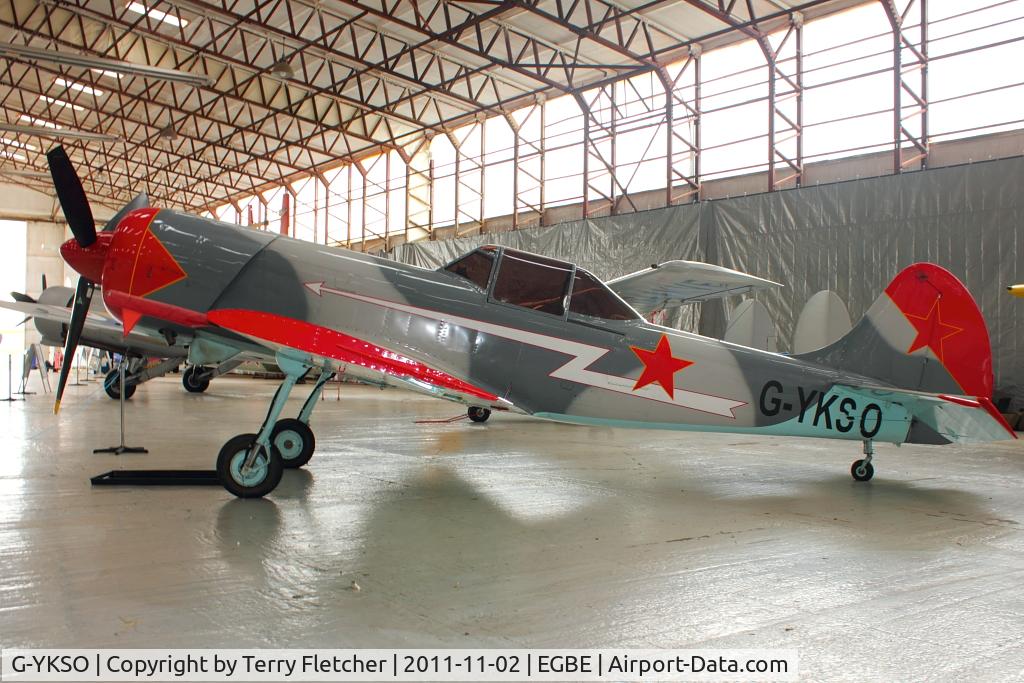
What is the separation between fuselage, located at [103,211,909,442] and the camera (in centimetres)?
546

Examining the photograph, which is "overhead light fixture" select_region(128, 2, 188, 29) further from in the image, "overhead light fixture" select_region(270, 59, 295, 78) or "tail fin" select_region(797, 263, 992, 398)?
"tail fin" select_region(797, 263, 992, 398)

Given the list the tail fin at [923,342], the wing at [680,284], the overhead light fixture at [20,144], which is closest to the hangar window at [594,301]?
the tail fin at [923,342]

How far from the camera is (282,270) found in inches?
223

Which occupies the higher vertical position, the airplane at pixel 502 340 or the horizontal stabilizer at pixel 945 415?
the airplane at pixel 502 340

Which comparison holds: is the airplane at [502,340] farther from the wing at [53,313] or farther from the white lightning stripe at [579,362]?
the wing at [53,313]

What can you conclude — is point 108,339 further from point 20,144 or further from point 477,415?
point 20,144

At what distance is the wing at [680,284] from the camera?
12250 mm

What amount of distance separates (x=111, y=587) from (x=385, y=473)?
3590 millimetres

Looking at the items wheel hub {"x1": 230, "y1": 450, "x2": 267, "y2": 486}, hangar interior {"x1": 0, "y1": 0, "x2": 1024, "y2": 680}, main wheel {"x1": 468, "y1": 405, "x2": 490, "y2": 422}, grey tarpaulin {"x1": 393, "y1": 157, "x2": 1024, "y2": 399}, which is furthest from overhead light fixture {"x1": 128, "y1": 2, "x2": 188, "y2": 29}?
wheel hub {"x1": 230, "y1": 450, "x2": 267, "y2": 486}

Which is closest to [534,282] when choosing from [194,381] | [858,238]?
[858,238]

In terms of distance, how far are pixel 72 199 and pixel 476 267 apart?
3156 millimetres

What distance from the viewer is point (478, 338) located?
19.0ft

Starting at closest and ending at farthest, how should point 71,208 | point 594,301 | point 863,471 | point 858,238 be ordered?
point 71,208 < point 594,301 < point 863,471 < point 858,238

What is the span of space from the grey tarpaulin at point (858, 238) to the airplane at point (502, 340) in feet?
27.3
